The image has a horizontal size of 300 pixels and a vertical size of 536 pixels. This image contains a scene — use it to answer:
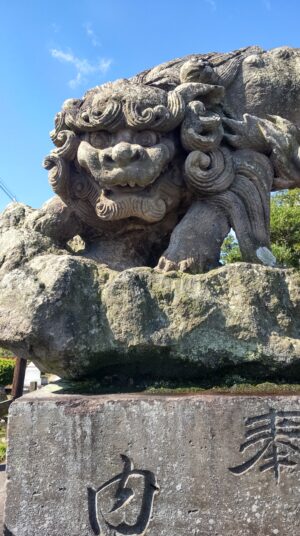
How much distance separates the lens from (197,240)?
2.40 m

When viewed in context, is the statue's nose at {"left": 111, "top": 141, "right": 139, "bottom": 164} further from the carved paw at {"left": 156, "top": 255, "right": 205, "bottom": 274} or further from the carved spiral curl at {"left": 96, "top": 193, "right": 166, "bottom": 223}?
the carved paw at {"left": 156, "top": 255, "right": 205, "bottom": 274}

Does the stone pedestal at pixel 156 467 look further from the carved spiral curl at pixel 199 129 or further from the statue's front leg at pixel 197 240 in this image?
the carved spiral curl at pixel 199 129

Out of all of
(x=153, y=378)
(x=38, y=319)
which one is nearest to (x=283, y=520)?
(x=153, y=378)

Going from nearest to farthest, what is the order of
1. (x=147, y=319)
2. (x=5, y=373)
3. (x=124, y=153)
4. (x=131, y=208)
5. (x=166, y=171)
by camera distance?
(x=147, y=319), (x=124, y=153), (x=131, y=208), (x=166, y=171), (x=5, y=373)

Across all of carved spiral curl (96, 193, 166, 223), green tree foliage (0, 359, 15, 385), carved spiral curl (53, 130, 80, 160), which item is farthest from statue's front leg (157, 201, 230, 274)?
green tree foliage (0, 359, 15, 385)

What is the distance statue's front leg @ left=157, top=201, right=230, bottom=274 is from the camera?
2.34m

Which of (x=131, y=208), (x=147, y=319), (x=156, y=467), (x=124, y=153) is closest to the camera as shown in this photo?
(x=156, y=467)

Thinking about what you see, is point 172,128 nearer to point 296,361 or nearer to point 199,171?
point 199,171

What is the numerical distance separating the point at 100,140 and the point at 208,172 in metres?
0.59

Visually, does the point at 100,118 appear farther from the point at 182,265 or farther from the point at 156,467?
the point at 156,467

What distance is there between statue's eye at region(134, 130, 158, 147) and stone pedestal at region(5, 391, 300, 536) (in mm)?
1295

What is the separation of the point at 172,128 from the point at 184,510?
5.89 feet

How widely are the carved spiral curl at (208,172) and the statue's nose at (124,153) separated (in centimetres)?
30

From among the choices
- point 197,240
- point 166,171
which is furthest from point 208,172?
point 197,240
